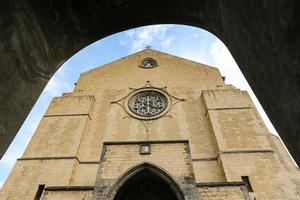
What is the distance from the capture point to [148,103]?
1219 centimetres

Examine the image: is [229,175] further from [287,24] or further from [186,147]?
[287,24]

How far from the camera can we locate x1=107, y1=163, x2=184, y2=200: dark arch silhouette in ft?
22.9

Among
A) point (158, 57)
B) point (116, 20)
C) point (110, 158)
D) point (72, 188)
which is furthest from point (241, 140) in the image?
point (116, 20)

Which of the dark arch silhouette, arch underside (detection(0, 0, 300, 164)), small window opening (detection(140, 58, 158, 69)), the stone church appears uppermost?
small window opening (detection(140, 58, 158, 69))

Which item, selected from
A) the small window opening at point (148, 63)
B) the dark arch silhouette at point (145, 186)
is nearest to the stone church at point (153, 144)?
the dark arch silhouette at point (145, 186)

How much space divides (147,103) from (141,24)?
10.2 metres

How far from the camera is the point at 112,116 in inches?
454

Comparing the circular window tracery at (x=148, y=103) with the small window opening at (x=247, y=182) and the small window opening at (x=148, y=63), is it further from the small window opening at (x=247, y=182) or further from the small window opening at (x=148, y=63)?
the small window opening at (x=247, y=182)

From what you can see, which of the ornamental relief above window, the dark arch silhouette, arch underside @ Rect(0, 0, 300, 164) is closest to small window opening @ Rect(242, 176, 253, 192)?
the dark arch silhouette

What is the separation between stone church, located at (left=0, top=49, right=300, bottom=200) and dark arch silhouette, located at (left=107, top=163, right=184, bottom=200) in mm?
30

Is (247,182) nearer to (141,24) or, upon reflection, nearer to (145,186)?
(145,186)

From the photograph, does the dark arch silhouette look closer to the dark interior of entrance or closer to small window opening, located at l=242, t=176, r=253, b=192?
the dark interior of entrance

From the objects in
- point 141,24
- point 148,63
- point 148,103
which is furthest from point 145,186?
point 148,63

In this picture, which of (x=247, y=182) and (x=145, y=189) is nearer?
(x=145, y=189)
